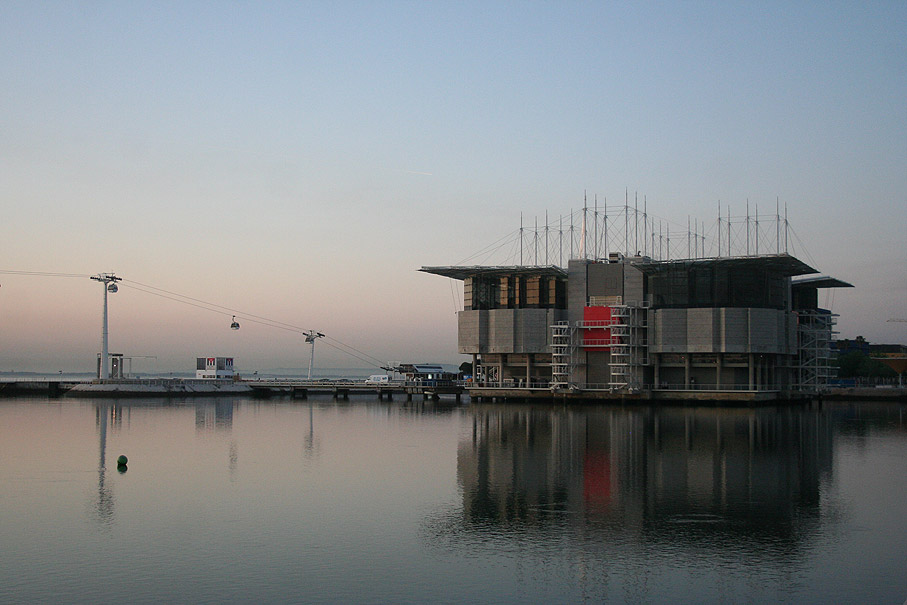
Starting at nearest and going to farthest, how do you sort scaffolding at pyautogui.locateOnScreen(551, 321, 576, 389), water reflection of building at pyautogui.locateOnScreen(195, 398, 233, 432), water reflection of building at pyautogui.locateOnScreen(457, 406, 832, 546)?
water reflection of building at pyautogui.locateOnScreen(457, 406, 832, 546) < water reflection of building at pyautogui.locateOnScreen(195, 398, 233, 432) < scaffolding at pyautogui.locateOnScreen(551, 321, 576, 389)

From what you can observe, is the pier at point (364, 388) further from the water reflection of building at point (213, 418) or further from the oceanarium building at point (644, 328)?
the water reflection of building at point (213, 418)

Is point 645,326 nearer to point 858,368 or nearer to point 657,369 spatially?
point 657,369

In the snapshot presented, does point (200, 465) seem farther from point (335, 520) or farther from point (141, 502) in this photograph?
point (335, 520)

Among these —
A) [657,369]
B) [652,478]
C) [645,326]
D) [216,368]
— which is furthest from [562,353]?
[652,478]

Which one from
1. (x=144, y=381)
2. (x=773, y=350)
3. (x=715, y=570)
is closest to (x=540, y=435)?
(x=715, y=570)

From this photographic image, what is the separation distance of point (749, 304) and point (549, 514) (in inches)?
3186

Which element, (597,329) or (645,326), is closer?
(645,326)

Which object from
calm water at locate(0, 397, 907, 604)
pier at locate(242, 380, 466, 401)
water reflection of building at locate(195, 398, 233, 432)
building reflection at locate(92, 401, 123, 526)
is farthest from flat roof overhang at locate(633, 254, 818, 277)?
building reflection at locate(92, 401, 123, 526)

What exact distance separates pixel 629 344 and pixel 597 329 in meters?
5.56

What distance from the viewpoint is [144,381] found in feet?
419

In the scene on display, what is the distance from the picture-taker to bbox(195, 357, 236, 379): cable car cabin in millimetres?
140875

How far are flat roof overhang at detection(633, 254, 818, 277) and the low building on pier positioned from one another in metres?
0.16

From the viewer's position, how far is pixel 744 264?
335 feet

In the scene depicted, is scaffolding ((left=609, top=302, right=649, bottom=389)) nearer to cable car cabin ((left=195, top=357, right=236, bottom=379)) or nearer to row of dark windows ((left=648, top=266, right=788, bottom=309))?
row of dark windows ((left=648, top=266, right=788, bottom=309))
